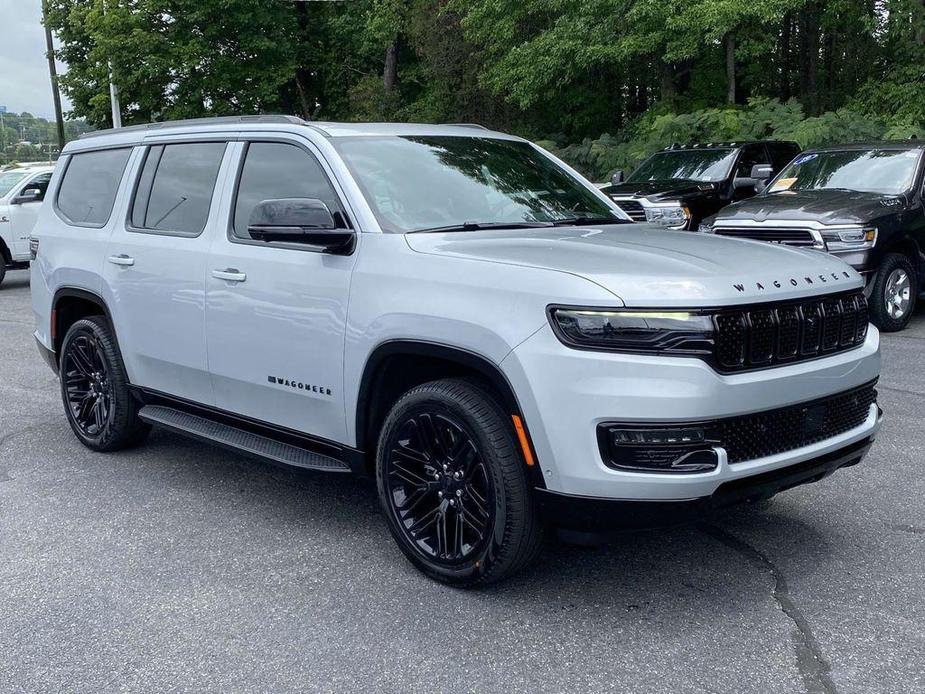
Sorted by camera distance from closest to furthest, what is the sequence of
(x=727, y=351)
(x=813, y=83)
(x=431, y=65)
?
(x=727, y=351) < (x=813, y=83) < (x=431, y=65)

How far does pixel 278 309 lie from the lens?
14.6 feet

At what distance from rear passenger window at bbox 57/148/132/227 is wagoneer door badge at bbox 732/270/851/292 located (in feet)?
12.8

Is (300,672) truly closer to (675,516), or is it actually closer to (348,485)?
(675,516)

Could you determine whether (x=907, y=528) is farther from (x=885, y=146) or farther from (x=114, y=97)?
(x=114, y=97)

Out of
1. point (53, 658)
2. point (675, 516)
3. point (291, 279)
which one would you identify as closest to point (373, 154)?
point (291, 279)

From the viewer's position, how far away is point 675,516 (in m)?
3.46

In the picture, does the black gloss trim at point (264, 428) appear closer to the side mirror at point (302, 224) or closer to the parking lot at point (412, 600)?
the parking lot at point (412, 600)

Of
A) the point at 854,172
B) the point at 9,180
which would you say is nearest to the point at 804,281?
the point at 854,172

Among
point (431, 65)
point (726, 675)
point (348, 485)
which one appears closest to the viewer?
point (726, 675)

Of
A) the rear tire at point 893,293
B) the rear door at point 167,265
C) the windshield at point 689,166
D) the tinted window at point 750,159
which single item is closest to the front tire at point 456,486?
the rear door at point 167,265

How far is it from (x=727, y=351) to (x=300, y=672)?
182cm

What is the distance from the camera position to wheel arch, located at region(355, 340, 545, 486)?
3715 millimetres

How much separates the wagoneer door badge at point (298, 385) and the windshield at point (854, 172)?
806cm

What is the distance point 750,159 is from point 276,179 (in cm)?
1131
